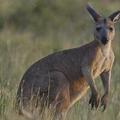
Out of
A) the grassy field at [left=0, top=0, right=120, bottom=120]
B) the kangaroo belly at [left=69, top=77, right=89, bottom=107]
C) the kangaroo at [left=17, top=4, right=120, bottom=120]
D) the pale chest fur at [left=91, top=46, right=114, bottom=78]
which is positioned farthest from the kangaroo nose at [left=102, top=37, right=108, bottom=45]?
the grassy field at [left=0, top=0, right=120, bottom=120]

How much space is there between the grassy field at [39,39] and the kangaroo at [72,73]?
177 millimetres

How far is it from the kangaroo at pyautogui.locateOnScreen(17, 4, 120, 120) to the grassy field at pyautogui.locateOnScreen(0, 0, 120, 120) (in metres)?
0.18

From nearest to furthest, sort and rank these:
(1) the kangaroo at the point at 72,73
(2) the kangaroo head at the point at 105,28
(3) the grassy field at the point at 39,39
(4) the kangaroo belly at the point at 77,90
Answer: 1. (3) the grassy field at the point at 39,39
2. (1) the kangaroo at the point at 72,73
3. (4) the kangaroo belly at the point at 77,90
4. (2) the kangaroo head at the point at 105,28

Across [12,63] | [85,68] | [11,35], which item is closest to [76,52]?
[85,68]

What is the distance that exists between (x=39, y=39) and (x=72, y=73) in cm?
910

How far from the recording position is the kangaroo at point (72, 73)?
31.6ft

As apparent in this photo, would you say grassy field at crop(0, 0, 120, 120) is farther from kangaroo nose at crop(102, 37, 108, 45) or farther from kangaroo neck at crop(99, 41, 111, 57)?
kangaroo nose at crop(102, 37, 108, 45)

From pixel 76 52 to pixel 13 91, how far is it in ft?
3.28

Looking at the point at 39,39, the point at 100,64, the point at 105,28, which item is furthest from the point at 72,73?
the point at 39,39

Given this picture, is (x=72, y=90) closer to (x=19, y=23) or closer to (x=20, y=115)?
(x=20, y=115)

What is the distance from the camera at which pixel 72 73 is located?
10031mm

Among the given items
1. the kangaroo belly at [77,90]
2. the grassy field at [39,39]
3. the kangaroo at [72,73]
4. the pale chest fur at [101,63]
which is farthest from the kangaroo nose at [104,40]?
the grassy field at [39,39]

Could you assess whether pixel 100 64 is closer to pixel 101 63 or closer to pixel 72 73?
pixel 101 63

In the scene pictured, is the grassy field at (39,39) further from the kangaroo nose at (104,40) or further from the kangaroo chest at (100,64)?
the kangaroo nose at (104,40)
